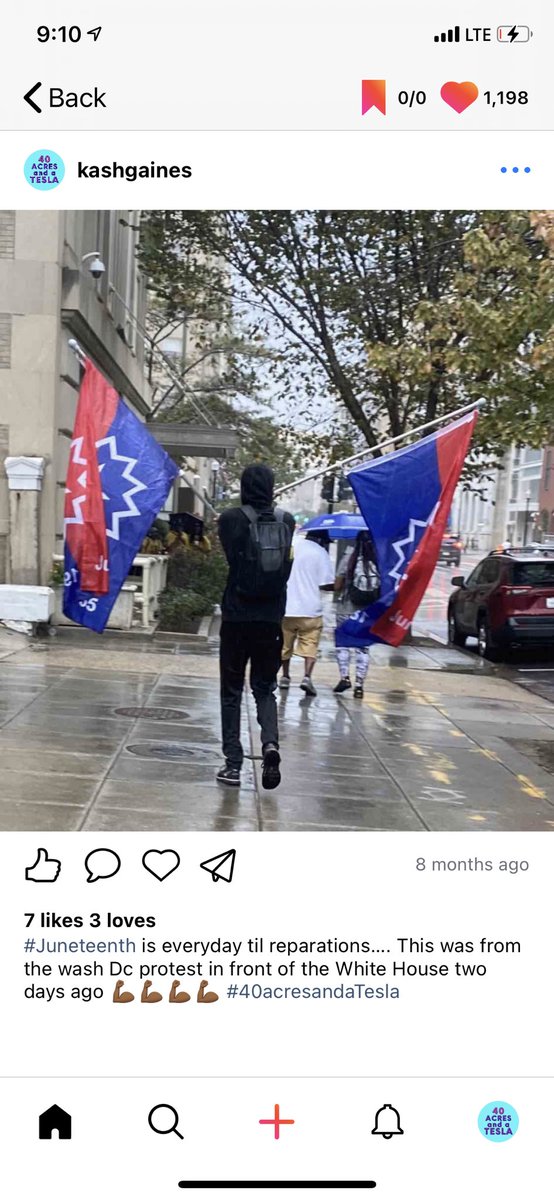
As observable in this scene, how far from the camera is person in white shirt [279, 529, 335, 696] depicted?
40.0ft

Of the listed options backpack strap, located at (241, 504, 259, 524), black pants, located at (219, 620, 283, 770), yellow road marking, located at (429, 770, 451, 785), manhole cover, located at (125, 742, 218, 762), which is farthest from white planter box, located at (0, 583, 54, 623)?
backpack strap, located at (241, 504, 259, 524)

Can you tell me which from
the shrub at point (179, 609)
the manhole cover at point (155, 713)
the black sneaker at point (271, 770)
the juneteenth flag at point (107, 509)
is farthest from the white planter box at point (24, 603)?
the black sneaker at point (271, 770)
